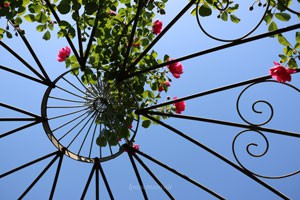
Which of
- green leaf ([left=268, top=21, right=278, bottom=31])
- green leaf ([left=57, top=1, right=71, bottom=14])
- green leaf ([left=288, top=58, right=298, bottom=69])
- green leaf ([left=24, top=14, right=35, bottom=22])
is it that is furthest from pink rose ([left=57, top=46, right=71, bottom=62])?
green leaf ([left=288, top=58, right=298, bottom=69])

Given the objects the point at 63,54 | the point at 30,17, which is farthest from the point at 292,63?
the point at 30,17

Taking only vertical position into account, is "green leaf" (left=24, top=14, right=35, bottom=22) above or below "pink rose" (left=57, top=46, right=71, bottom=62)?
below

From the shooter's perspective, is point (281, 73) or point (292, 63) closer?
point (281, 73)

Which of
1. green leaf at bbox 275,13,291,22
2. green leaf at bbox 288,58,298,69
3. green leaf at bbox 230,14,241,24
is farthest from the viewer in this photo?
green leaf at bbox 230,14,241,24

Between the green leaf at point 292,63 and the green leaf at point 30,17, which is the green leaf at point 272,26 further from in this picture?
the green leaf at point 30,17

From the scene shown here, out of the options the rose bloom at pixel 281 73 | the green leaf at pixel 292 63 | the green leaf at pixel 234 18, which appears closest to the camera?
the rose bloom at pixel 281 73

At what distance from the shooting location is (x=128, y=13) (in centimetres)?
317

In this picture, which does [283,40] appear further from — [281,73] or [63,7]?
[63,7]

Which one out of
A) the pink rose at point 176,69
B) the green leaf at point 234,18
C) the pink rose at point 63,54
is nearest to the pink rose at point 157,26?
the pink rose at point 176,69

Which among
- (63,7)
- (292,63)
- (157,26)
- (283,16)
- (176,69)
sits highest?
(157,26)

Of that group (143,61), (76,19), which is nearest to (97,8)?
(76,19)

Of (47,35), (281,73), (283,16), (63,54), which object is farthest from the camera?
(63,54)

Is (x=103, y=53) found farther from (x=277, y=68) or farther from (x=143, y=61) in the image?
(x=277, y=68)

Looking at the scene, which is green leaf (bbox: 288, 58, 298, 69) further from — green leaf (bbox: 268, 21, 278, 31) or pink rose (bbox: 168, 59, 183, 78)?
pink rose (bbox: 168, 59, 183, 78)
